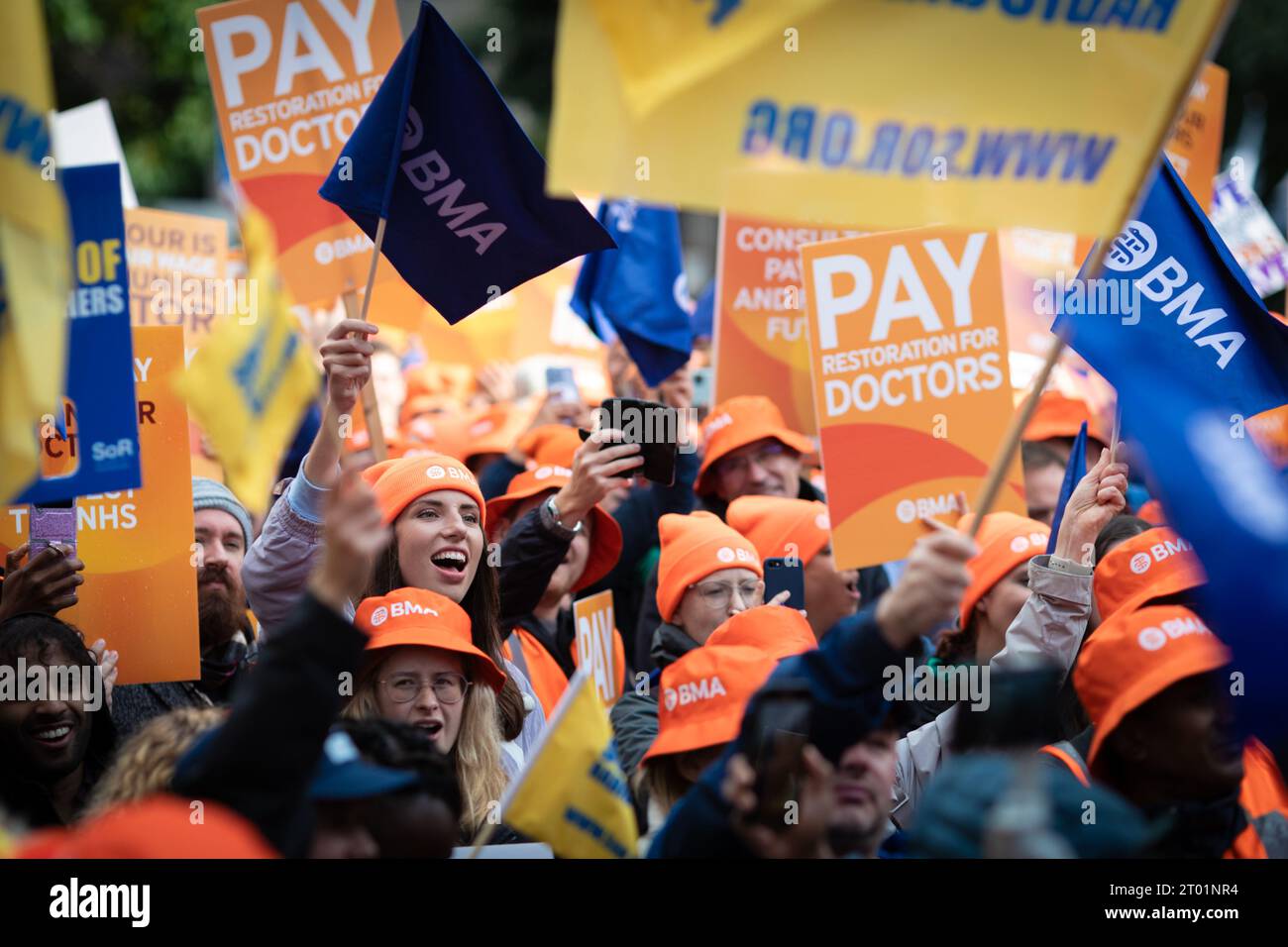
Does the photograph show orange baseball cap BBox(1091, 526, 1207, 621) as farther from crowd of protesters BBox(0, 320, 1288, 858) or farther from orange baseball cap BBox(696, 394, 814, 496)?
orange baseball cap BBox(696, 394, 814, 496)

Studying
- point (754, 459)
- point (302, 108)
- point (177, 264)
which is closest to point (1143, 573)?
point (754, 459)

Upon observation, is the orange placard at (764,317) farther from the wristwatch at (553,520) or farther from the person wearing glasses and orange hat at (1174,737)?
the person wearing glasses and orange hat at (1174,737)

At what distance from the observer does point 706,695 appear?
3.83 metres

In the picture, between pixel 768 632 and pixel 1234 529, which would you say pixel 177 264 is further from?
pixel 1234 529

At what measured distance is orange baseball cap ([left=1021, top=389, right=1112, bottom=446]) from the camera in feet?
22.2

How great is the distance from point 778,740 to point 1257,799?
159cm

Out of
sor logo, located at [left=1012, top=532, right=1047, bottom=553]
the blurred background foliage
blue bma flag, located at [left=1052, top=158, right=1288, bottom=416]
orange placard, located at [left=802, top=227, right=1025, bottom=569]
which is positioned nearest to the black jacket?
orange placard, located at [left=802, top=227, right=1025, bottom=569]

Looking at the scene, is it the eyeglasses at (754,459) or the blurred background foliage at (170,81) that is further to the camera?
the blurred background foliage at (170,81)

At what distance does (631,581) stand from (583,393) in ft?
10.9

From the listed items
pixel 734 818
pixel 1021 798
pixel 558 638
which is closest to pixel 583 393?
pixel 558 638

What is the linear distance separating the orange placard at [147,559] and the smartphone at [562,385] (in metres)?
2.97

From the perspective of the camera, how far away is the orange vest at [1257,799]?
3693 mm

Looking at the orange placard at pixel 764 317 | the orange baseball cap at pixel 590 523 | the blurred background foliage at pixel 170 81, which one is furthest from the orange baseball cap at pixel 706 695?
the blurred background foliage at pixel 170 81

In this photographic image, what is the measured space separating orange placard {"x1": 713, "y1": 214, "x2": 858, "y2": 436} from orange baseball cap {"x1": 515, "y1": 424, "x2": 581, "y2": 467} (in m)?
0.89
